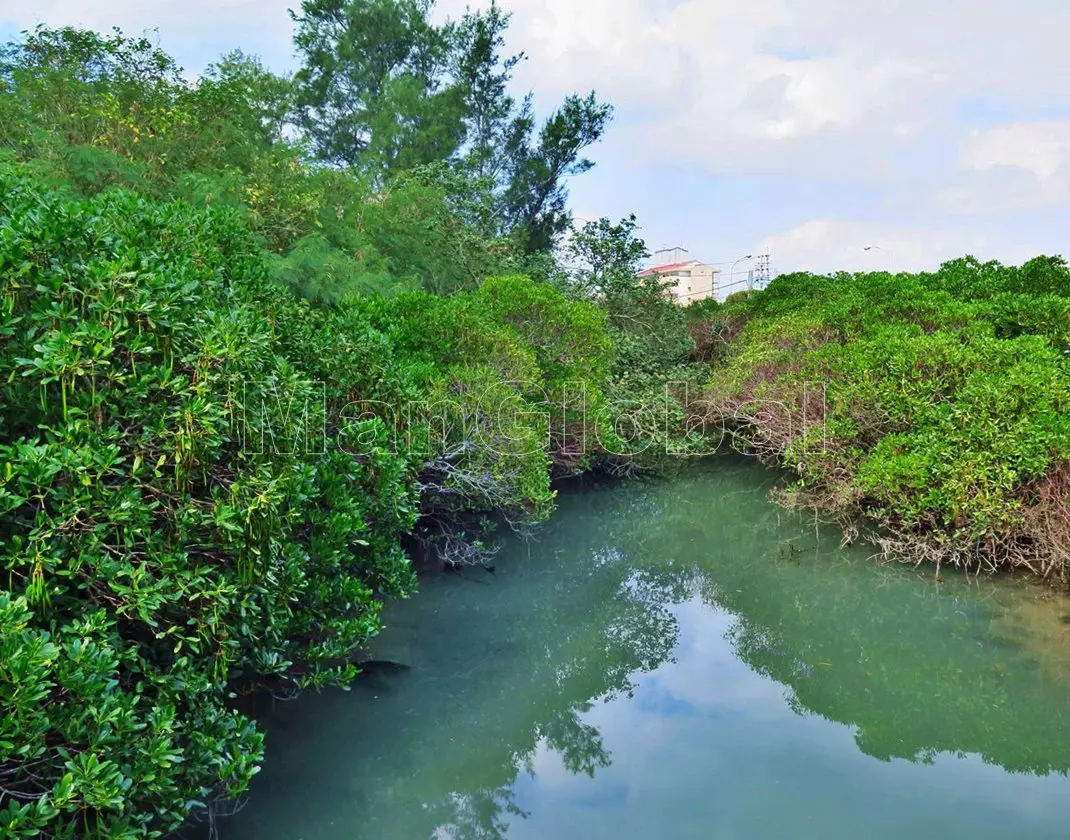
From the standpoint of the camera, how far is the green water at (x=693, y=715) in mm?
4402

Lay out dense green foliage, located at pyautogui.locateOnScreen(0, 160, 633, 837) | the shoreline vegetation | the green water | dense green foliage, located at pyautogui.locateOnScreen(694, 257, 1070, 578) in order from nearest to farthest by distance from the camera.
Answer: dense green foliage, located at pyautogui.locateOnScreen(0, 160, 633, 837) → the shoreline vegetation → the green water → dense green foliage, located at pyautogui.locateOnScreen(694, 257, 1070, 578)

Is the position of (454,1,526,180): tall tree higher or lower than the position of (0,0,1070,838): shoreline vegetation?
higher

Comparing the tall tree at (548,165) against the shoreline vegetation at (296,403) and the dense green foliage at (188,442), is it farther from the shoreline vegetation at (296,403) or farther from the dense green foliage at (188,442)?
the dense green foliage at (188,442)

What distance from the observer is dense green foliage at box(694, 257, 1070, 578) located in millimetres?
7418

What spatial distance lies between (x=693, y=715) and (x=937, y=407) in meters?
4.75

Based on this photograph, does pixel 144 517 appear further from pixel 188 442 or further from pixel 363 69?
pixel 363 69

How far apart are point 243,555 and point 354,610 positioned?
70.6 inches

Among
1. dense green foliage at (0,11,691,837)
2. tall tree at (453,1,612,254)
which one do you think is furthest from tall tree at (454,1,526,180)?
dense green foliage at (0,11,691,837)

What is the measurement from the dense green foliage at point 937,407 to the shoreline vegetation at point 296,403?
0.04 meters

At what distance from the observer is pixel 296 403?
168 inches

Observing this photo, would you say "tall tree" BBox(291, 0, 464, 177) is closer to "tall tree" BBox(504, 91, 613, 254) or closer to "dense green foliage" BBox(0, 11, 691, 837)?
"tall tree" BBox(504, 91, 613, 254)

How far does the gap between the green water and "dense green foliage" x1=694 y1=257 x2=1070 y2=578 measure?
0.68 meters

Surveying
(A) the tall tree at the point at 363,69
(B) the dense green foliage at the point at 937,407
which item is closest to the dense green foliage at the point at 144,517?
(B) the dense green foliage at the point at 937,407

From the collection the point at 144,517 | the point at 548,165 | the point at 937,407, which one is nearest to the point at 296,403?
the point at 144,517
